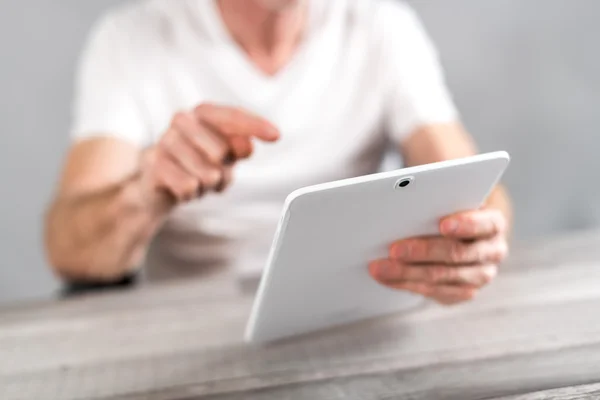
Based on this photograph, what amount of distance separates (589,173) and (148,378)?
1241mm

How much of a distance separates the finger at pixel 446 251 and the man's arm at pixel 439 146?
27 centimetres

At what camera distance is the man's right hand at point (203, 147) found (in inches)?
24.4

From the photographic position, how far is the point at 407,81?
3.27 ft

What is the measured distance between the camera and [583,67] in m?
1.39

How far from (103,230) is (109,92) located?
229mm

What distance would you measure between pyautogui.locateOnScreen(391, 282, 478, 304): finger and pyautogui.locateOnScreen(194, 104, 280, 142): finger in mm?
200

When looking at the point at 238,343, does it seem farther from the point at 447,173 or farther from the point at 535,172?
the point at 535,172

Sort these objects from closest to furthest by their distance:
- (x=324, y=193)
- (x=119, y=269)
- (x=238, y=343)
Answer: (x=324, y=193) → (x=238, y=343) → (x=119, y=269)

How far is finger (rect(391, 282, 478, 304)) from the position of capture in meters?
0.62

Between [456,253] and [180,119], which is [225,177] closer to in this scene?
[180,119]

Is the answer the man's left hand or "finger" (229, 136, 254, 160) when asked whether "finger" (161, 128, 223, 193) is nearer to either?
"finger" (229, 136, 254, 160)

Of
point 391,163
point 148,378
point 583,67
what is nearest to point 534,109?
point 583,67

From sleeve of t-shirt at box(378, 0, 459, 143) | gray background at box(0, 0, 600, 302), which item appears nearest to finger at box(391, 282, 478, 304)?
sleeve of t-shirt at box(378, 0, 459, 143)

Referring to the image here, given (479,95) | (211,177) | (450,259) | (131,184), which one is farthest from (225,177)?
(479,95)
